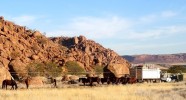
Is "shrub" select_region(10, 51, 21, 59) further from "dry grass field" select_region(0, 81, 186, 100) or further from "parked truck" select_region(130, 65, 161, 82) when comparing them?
"dry grass field" select_region(0, 81, 186, 100)

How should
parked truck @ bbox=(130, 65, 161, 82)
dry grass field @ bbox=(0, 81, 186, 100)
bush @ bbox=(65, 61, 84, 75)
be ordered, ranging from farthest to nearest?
bush @ bbox=(65, 61, 84, 75)
parked truck @ bbox=(130, 65, 161, 82)
dry grass field @ bbox=(0, 81, 186, 100)

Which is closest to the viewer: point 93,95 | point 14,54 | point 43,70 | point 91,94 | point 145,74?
point 93,95

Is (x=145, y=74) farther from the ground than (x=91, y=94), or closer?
farther from the ground

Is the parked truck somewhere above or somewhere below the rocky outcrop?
below

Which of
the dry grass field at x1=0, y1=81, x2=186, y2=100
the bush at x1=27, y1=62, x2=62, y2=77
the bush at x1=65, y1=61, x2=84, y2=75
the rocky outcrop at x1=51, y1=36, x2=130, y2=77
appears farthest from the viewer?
the rocky outcrop at x1=51, y1=36, x2=130, y2=77

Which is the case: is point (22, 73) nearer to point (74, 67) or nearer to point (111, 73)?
point (111, 73)

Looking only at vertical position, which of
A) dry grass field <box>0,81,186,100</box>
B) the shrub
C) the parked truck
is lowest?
dry grass field <box>0,81,186,100</box>

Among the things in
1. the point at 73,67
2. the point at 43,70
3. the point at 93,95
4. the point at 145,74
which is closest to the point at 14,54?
the point at 43,70

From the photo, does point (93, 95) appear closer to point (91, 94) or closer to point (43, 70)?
point (91, 94)

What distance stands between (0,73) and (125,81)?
66.5 feet

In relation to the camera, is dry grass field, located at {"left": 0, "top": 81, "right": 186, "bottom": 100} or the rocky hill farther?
A: the rocky hill

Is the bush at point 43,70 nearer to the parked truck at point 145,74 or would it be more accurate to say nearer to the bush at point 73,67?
the bush at point 73,67

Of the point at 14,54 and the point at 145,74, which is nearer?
the point at 145,74

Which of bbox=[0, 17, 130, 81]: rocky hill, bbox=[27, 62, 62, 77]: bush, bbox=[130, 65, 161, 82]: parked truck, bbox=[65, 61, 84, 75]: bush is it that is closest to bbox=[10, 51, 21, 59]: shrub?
bbox=[0, 17, 130, 81]: rocky hill
